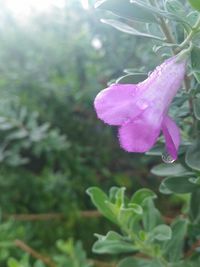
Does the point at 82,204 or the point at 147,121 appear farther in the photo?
the point at 82,204

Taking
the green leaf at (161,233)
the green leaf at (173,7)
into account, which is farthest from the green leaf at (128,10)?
the green leaf at (161,233)

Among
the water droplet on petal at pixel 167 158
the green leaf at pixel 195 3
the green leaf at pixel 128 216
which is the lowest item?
the green leaf at pixel 128 216

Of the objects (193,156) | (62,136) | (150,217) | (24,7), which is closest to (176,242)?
(150,217)

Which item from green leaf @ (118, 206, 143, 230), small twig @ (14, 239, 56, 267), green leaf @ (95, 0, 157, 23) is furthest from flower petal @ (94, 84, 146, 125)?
small twig @ (14, 239, 56, 267)

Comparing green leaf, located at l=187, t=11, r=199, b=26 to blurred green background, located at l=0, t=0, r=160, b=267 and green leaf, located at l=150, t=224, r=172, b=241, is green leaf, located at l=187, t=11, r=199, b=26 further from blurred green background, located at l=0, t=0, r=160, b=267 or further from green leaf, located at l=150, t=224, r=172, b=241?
blurred green background, located at l=0, t=0, r=160, b=267

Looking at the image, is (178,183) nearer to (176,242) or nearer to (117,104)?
(176,242)

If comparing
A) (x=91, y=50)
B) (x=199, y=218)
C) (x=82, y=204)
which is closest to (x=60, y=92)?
(x=91, y=50)

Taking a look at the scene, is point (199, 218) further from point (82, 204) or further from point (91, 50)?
point (91, 50)

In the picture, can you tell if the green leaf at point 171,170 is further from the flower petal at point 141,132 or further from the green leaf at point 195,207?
the flower petal at point 141,132
